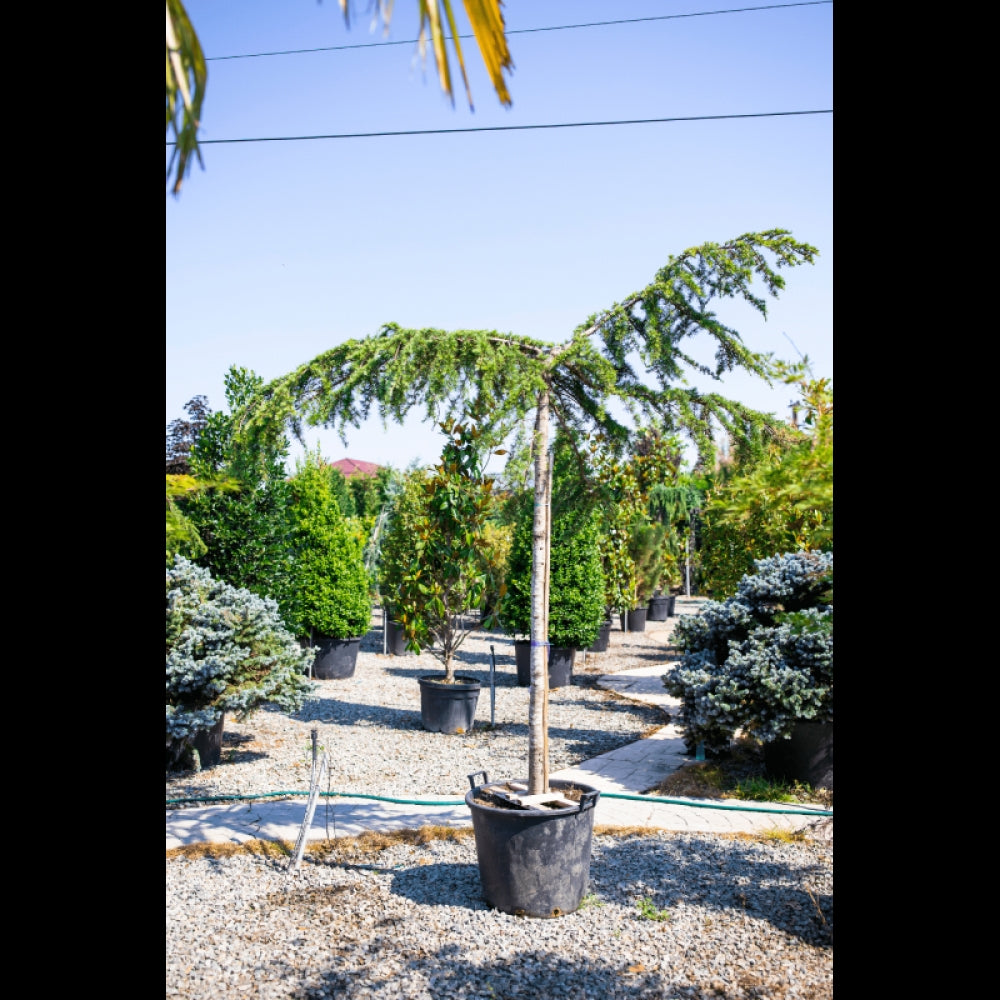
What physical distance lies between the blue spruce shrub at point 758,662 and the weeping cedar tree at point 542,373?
173 centimetres

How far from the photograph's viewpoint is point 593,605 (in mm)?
10250

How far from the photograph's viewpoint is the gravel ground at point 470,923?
2.96 m

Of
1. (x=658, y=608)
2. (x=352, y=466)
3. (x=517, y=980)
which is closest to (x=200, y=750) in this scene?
(x=517, y=980)

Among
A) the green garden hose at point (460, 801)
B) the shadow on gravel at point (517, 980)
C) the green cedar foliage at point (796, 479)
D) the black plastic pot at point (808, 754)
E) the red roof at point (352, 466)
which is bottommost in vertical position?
the green garden hose at point (460, 801)

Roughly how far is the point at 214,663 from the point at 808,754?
4.02 metres

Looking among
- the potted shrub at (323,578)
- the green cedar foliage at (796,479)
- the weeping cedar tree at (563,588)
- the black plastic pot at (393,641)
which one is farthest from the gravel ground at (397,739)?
the green cedar foliage at (796,479)

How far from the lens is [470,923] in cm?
344

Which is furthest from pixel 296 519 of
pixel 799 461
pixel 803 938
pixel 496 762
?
pixel 799 461

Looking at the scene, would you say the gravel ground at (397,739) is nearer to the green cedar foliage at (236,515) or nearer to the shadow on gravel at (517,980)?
the green cedar foliage at (236,515)

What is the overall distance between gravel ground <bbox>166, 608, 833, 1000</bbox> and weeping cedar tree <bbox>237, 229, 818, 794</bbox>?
2.28 feet

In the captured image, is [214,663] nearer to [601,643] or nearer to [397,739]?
[397,739]

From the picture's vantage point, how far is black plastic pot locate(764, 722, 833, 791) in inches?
211
